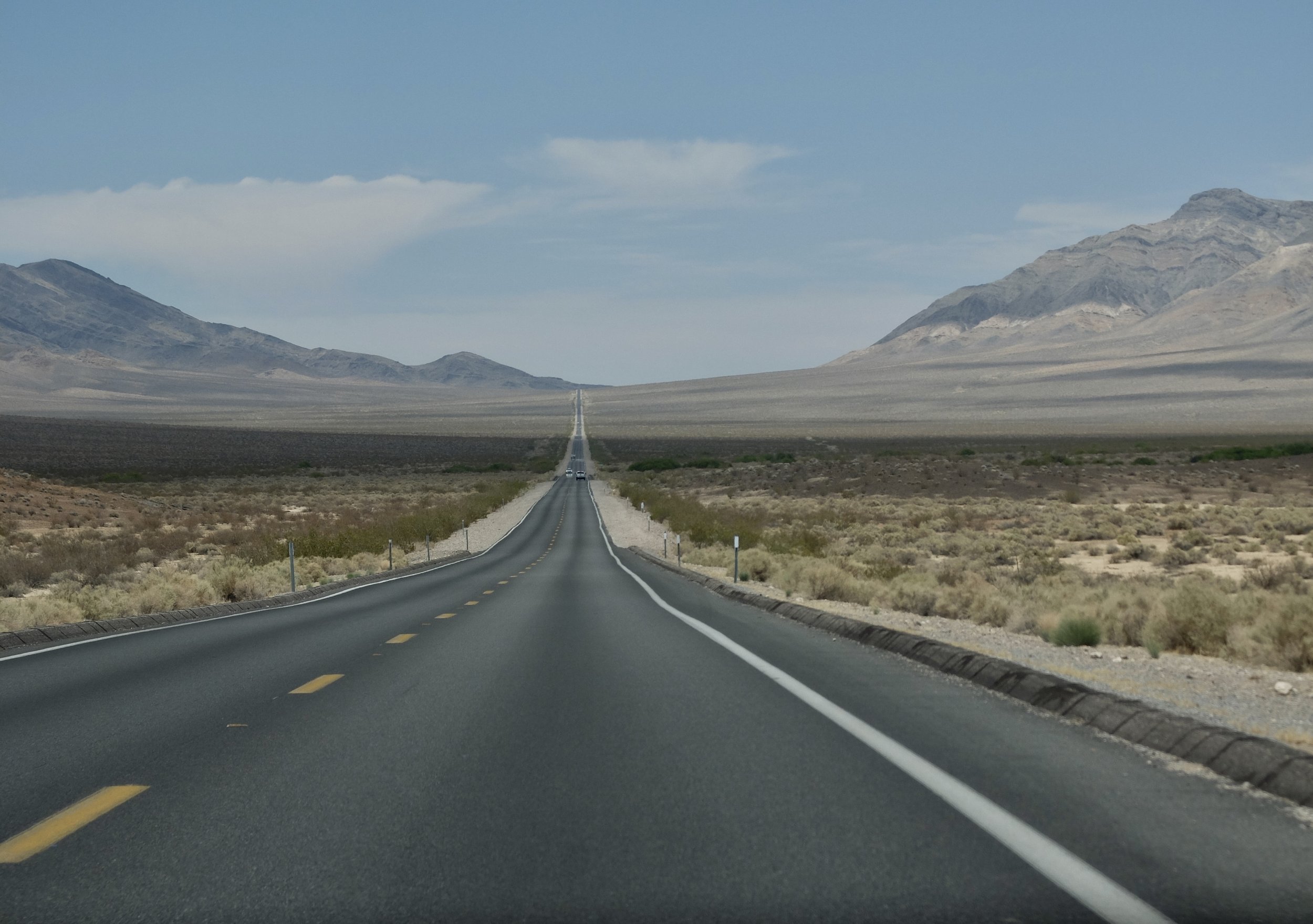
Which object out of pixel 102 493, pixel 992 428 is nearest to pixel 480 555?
pixel 102 493

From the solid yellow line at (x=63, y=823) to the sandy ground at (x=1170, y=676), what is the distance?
6.05 m

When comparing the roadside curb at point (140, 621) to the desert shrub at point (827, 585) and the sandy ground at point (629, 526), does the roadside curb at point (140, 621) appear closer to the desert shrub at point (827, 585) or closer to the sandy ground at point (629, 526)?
the desert shrub at point (827, 585)

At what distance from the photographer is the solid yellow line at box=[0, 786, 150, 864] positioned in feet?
15.1

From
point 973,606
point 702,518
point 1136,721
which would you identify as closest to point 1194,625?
point 973,606

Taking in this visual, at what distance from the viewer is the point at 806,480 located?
77.1 meters

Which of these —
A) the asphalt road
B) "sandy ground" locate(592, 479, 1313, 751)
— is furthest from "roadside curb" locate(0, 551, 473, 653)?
"sandy ground" locate(592, 479, 1313, 751)

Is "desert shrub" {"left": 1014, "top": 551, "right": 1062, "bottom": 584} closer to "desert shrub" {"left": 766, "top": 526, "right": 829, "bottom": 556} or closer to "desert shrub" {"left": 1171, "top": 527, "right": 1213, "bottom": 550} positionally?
"desert shrub" {"left": 1171, "top": 527, "right": 1213, "bottom": 550}

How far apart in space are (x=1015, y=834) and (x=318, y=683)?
6350mm

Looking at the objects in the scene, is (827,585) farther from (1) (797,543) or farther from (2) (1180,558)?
(1) (797,543)

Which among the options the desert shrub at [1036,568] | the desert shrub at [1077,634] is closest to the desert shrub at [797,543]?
the desert shrub at [1036,568]

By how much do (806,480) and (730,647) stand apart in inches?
2614

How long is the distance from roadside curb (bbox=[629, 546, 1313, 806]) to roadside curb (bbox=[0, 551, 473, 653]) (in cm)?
1000

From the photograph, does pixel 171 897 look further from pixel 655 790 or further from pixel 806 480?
pixel 806 480

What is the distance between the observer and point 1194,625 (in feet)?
40.9
